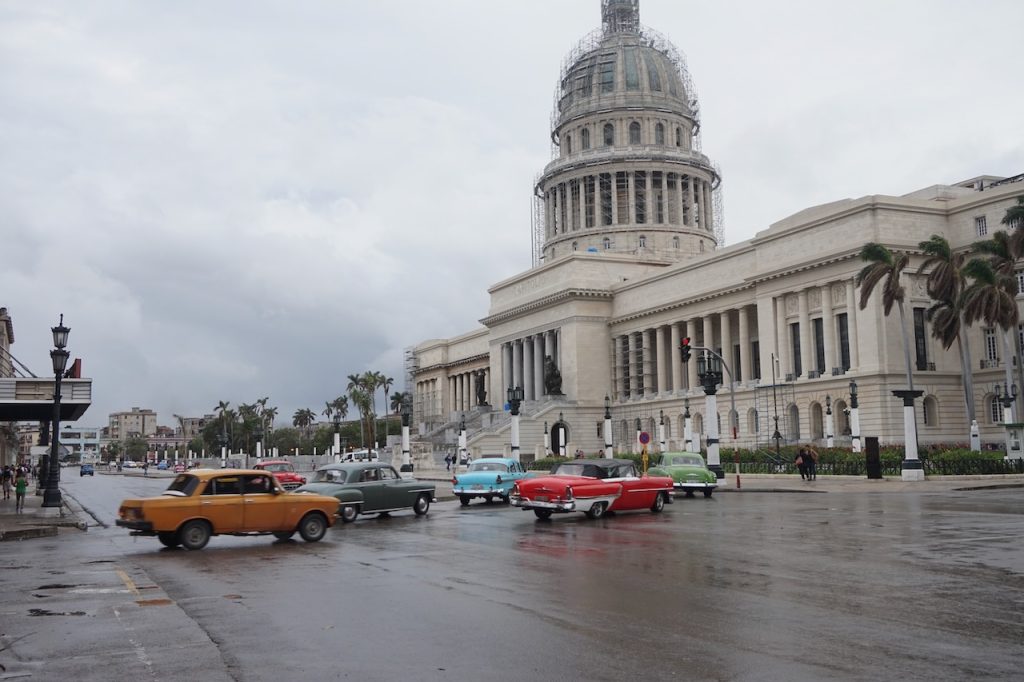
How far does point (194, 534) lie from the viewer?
61.6ft

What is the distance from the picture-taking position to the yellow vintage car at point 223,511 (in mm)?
18500

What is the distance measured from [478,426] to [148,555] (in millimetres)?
80527

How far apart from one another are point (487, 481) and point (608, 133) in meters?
89.0

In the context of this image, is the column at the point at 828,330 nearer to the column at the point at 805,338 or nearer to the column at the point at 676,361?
the column at the point at 805,338

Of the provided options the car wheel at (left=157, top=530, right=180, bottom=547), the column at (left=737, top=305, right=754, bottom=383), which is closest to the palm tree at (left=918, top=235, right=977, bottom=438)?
the column at (left=737, top=305, right=754, bottom=383)

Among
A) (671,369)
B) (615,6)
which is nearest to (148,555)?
(671,369)

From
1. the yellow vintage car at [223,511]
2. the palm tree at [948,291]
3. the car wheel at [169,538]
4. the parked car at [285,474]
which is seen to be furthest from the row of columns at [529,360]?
the car wheel at [169,538]

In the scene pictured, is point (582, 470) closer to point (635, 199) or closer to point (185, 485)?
point (185, 485)

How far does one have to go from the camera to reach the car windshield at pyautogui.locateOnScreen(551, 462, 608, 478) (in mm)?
24667

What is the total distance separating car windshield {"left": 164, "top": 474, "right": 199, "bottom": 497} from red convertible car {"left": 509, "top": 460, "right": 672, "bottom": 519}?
26.1 feet

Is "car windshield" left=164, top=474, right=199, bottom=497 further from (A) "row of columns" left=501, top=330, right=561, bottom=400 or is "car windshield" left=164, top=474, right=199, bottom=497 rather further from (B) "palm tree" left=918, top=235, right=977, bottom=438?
(A) "row of columns" left=501, top=330, right=561, bottom=400

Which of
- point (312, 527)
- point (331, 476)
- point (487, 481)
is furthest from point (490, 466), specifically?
point (312, 527)

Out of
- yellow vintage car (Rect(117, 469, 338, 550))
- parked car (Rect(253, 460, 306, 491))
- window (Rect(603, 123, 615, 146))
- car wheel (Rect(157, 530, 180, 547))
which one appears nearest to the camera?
yellow vintage car (Rect(117, 469, 338, 550))

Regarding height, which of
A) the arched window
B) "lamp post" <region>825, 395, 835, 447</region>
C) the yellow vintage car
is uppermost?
the arched window
